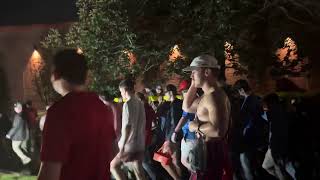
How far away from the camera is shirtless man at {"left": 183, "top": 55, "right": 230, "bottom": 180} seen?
507 cm

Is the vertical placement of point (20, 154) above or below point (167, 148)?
below

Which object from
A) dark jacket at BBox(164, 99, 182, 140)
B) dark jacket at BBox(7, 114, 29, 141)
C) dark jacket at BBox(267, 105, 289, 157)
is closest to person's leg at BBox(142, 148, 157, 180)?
dark jacket at BBox(164, 99, 182, 140)

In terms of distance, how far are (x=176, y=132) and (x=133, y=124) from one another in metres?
0.67

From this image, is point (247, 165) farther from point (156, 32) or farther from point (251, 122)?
point (156, 32)

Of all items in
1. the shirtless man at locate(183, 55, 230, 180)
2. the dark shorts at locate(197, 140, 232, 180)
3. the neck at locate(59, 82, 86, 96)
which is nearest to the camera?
the neck at locate(59, 82, 86, 96)

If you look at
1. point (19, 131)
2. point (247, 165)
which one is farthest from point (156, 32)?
point (247, 165)

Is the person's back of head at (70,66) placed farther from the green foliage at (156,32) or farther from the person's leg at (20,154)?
the person's leg at (20,154)

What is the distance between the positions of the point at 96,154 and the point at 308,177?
668cm

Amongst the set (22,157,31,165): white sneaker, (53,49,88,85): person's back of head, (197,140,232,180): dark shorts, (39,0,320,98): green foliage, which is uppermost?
(39,0,320,98): green foliage

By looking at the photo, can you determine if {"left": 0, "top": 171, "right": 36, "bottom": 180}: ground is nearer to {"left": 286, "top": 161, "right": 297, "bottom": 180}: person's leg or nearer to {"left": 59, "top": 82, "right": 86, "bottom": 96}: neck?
{"left": 286, "top": 161, "right": 297, "bottom": 180}: person's leg

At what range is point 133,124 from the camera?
7.70m

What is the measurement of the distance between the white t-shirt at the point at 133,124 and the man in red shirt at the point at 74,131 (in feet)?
13.8

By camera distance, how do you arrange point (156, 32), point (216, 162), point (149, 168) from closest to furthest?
point (216, 162)
point (149, 168)
point (156, 32)

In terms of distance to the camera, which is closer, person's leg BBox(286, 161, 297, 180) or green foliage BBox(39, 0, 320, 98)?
person's leg BBox(286, 161, 297, 180)
